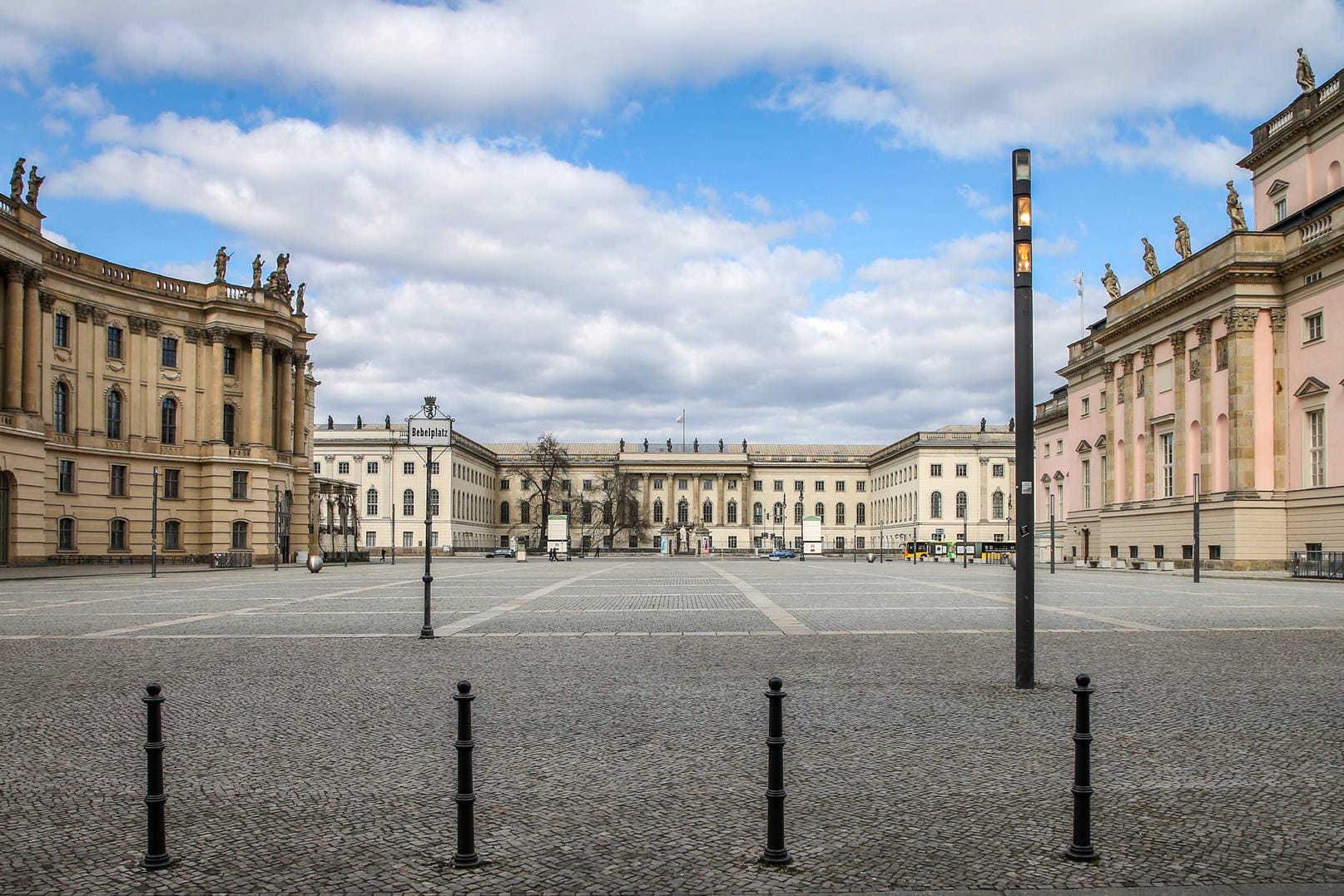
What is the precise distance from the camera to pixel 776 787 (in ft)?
18.2

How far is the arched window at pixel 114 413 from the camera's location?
5598 cm

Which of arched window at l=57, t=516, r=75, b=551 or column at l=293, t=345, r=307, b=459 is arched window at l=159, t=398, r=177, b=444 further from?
column at l=293, t=345, r=307, b=459

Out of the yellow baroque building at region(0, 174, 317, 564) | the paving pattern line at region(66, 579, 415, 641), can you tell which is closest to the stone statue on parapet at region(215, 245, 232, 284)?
the yellow baroque building at region(0, 174, 317, 564)

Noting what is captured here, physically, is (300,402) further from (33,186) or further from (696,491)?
(696,491)

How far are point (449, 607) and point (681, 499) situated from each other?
413 ft

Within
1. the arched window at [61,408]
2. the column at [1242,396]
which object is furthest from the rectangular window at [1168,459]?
the arched window at [61,408]

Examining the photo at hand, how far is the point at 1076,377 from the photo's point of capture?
7625cm

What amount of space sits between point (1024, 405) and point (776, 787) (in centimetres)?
712

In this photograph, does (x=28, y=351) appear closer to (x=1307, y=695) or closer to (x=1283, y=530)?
(x=1307, y=695)

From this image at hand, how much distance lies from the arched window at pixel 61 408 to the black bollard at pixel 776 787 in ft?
184

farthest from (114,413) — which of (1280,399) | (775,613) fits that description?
(1280,399)

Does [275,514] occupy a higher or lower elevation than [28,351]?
lower

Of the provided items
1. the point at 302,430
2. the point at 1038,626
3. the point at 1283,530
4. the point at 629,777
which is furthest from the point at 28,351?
the point at 1283,530

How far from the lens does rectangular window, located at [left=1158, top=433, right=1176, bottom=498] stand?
58938mm
